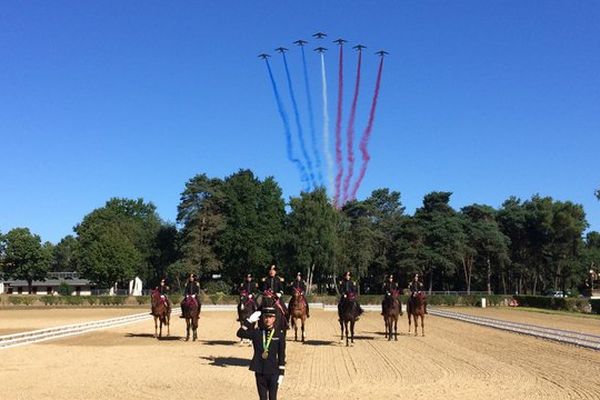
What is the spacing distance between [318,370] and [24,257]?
384ft

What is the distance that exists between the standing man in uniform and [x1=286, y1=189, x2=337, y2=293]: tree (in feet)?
254

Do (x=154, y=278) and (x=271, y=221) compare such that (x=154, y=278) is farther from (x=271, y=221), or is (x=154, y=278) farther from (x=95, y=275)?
(x=271, y=221)

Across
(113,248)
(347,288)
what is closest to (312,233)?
(113,248)

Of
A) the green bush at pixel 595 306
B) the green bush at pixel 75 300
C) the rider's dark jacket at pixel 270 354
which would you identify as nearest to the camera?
the rider's dark jacket at pixel 270 354

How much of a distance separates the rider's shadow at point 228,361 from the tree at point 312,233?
2655 inches

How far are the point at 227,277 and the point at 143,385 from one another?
79158mm

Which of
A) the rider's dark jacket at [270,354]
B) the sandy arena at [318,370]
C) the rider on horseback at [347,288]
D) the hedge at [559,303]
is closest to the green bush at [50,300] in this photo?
the sandy arena at [318,370]

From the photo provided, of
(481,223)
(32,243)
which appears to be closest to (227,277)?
(481,223)

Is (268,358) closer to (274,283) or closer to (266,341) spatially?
(266,341)

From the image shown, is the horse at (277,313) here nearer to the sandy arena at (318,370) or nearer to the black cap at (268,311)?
the black cap at (268,311)

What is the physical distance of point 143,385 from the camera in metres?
13.7

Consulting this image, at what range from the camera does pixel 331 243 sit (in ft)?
287

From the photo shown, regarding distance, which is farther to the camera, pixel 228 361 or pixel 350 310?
pixel 350 310

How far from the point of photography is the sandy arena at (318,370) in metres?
12.8
